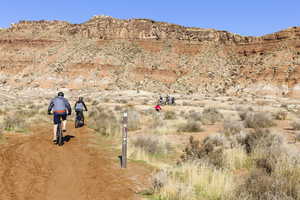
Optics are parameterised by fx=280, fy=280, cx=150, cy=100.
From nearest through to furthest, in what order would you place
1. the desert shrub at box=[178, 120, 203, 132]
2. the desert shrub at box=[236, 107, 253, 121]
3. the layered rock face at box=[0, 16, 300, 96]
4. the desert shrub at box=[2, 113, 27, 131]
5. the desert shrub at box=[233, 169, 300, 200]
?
the desert shrub at box=[233, 169, 300, 200], the desert shrub at box=[2, 113, 27, 131], the desert shrub at box=[178, 120, 203, 132], the desert shrub at box=[236, 107, 253, 121], the layered rock face at box=[0, 16, 300, 96]

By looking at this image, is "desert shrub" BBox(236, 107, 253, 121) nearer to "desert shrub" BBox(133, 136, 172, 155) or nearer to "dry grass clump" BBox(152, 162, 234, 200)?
"desert shrub" BBox(133, 136, 172, 155)

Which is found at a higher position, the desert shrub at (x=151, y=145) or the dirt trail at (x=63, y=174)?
the desert shrub at (x=151, y=145)

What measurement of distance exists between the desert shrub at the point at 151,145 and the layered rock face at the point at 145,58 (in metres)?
60.4

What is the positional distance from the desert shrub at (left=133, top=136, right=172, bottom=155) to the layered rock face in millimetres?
60418

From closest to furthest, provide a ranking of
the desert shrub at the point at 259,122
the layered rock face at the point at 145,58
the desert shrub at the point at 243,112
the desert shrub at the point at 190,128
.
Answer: the desert shrub at the point at 190,128 < the desert shrub at the point at 259,122 < the desert shrub at the point at 243,112 < the layered rock face at the point at 145,58

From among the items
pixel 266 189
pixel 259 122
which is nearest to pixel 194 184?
pixel 266 189

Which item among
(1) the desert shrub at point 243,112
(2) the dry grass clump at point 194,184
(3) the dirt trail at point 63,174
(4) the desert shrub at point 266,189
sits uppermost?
(1) the desert shrub at point 243,112

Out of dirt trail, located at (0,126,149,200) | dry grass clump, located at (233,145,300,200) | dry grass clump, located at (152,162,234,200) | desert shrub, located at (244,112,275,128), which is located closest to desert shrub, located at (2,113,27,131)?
dirt trail, located at (0,126,149,200)

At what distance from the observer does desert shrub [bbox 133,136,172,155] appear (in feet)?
29.3

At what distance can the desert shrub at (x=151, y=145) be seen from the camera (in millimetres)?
8922

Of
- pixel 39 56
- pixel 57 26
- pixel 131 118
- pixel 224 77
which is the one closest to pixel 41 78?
pixel 39 56

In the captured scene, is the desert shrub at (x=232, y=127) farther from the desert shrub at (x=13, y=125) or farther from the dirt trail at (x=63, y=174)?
the desert shrub at (x=13, y=125)

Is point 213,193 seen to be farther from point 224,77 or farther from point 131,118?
point 224,77

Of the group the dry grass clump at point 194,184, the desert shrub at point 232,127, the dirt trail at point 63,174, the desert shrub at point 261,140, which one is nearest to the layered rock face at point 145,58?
the desert shrub at point 232,127
